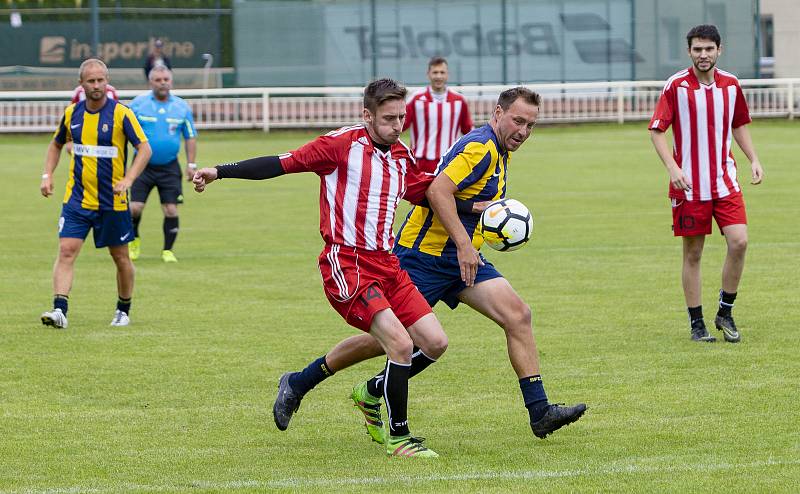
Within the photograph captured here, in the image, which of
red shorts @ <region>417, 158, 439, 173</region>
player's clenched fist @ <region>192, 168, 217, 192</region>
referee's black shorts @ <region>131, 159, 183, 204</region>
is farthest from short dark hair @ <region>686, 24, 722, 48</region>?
referee's black shorts @ <region>131, 159, 183, 204</region>

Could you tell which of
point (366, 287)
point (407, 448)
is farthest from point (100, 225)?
point (407, 448)

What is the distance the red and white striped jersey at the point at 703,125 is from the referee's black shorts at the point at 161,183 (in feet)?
23.8

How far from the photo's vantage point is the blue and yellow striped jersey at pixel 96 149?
35.8ft

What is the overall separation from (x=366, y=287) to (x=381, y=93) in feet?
3.09

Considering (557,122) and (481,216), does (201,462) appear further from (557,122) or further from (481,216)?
(557,122)

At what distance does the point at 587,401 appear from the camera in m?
7.97

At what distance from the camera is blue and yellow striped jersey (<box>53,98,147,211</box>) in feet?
35.8

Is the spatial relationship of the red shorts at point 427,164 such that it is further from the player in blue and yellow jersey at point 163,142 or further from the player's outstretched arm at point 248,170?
the player's outstretched arm at point 248,170

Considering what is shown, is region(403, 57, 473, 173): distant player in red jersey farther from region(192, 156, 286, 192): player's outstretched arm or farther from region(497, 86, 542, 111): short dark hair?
region(192, 156, 286, 192): player's outstretched arm

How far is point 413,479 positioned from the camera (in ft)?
20.7

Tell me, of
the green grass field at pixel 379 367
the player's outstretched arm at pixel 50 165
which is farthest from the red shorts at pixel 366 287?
the player's outstretched arm at pixel 50 165

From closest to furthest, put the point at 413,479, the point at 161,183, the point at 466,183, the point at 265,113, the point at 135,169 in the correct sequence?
the point at 413,479 < the point at 466,183 < the point at 135,169 < the point at 161,183 < the point at 265,113

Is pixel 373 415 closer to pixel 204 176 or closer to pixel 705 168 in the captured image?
pixel 204 176

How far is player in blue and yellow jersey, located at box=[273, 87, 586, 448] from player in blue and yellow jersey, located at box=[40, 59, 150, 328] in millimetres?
4060
